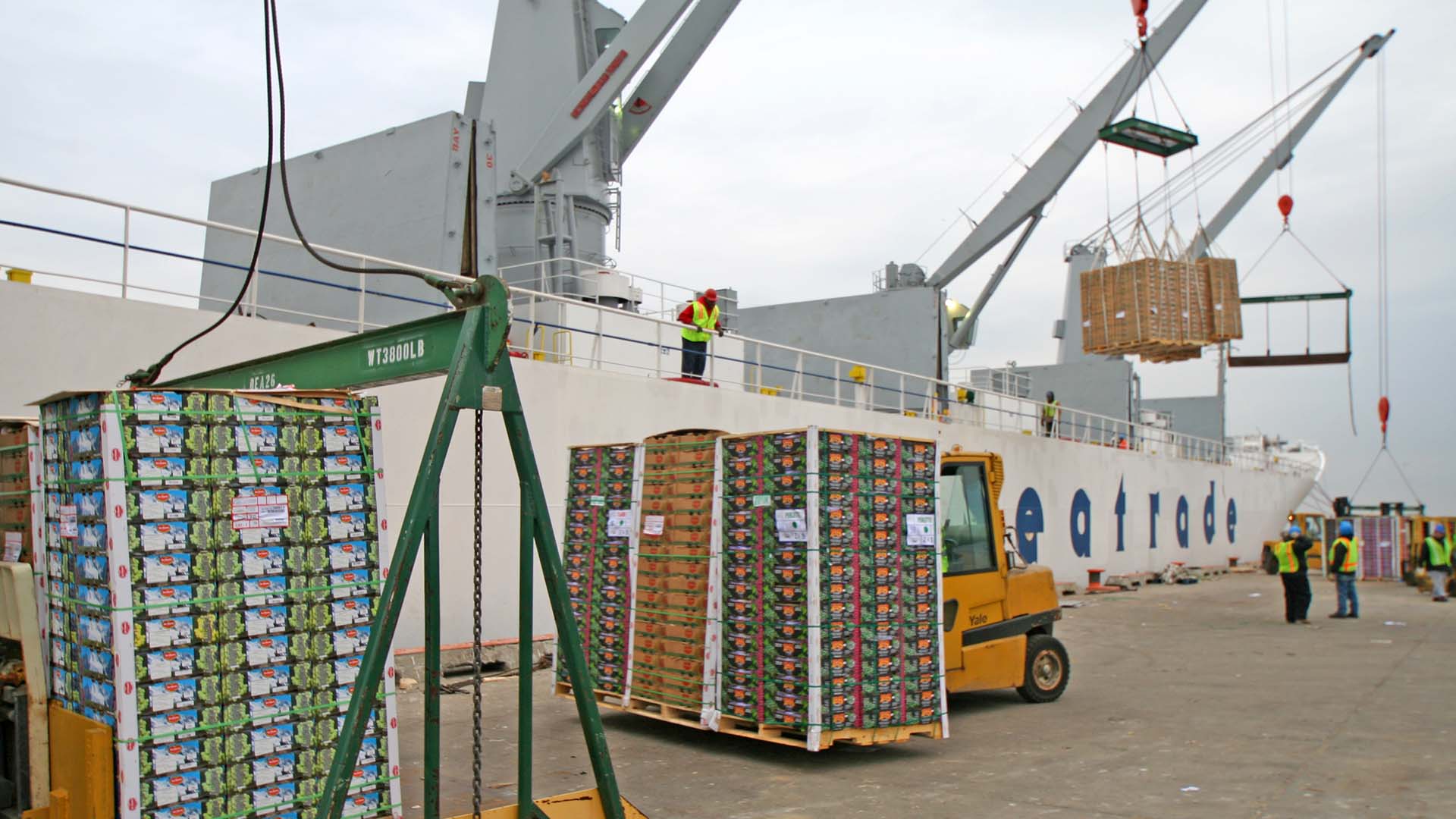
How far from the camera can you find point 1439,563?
68.3 ft

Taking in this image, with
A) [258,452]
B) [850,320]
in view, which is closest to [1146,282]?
[850,320]

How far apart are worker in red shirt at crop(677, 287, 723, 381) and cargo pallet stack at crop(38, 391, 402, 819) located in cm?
985

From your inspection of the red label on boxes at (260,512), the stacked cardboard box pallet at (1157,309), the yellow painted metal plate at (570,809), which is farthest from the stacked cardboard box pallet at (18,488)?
the stacked cardboard box pallet at (1157,309)

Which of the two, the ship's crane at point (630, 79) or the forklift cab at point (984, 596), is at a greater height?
the ship's crane at point (630, 79)

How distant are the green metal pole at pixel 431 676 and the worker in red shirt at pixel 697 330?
421 inches

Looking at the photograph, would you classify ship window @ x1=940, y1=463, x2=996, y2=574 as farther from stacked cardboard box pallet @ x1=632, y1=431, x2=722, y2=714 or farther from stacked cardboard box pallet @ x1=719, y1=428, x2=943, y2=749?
stacked cardboard box pallet @ x1=632, y1=431, x2=722, y2=714

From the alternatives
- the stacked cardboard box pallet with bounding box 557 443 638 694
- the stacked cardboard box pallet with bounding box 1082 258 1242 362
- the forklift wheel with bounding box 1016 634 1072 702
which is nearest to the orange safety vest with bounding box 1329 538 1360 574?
the stacked cardboard box pallet with bounding box 1082 258 1242 362

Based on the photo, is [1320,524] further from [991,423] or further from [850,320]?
[850,320]

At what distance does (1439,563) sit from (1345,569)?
208 inches

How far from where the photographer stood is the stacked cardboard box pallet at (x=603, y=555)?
925 centimetres

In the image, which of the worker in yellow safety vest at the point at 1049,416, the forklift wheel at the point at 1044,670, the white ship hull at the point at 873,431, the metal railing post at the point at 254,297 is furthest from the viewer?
the worker in yellow safety vest at the point at 1049,416

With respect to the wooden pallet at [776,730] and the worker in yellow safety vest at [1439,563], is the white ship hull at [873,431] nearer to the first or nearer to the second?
the wooden pallet at [776,730]

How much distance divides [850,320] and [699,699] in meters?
18.5

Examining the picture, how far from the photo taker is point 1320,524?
3173 cm
